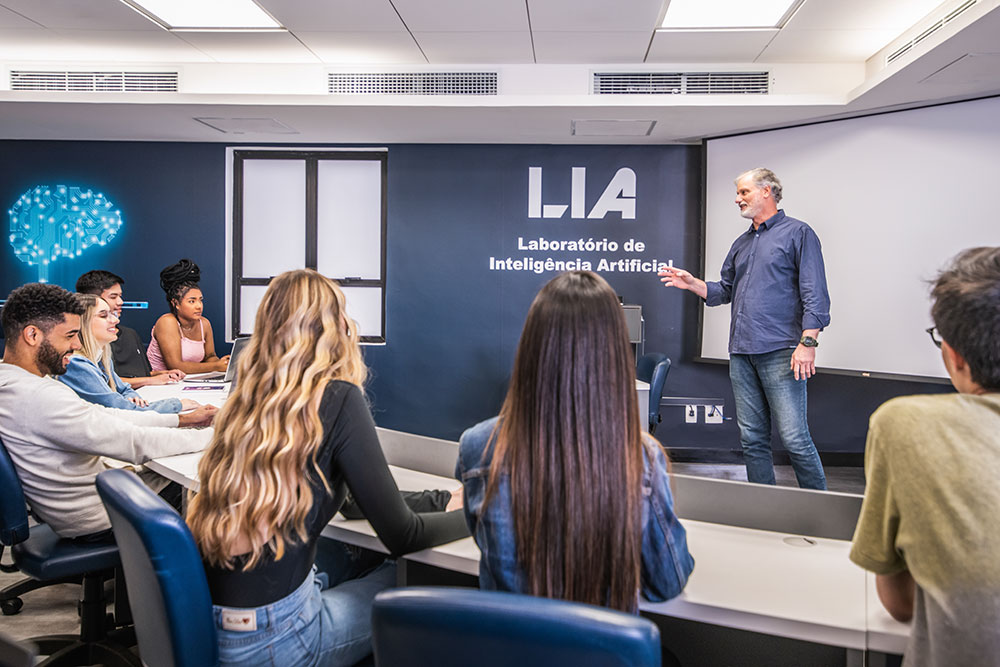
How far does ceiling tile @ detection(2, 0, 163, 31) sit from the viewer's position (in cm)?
362

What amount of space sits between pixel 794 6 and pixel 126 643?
405 centimetres

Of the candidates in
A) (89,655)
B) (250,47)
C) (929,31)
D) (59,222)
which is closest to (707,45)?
(929,31)

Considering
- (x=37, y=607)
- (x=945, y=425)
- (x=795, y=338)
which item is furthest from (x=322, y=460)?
(x=795, y=338)

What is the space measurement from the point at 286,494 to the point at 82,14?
3688 millimetres

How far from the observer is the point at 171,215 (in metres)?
5.56

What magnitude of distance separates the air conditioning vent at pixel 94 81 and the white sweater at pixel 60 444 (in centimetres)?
320

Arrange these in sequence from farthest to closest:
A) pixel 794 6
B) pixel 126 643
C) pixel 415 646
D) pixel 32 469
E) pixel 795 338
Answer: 1. pixel 794 6
2. pixel 795 338
3. pixel 126 643
4. pixel 32 469
5. pixel 415 646

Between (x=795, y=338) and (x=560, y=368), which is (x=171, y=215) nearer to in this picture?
(x=795, y=338)

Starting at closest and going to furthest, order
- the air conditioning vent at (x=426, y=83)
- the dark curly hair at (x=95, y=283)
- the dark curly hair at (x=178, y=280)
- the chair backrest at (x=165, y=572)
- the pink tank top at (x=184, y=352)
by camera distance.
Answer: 1. the chair backrest at (x=165, y=572)
2. the dark curly hair at (x=95, y=283)
3. the pink tank top at (x=184, y=352)
4. the dark curly hair at (x=178, y=280)
5. the air conditioning vent at (x=426, y=83)

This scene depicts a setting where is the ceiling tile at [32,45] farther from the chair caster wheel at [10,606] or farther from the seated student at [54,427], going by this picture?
the chair caster wheel at [10,606]

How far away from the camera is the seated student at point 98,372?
8.07 ft

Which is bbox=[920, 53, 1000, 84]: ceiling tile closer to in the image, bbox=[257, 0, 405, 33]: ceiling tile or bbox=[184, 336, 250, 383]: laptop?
bbox=[257, 0, 405, 33]: ceiling tile

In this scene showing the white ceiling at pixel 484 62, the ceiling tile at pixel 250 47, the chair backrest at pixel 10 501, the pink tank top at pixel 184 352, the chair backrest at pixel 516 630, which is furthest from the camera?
the pink tank top at pixel 184 352

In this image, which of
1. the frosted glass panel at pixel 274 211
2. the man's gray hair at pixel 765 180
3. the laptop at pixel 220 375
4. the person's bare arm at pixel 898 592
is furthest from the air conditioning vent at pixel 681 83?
the person's bare arm at pixel 898 592
